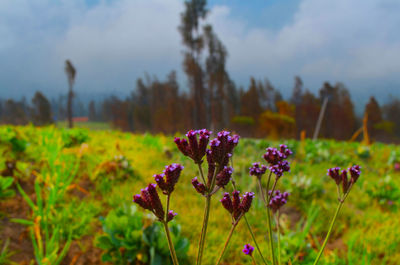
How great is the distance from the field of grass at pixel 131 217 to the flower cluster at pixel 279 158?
0.32 m

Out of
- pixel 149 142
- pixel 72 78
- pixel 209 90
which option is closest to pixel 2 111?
pixel 72 78

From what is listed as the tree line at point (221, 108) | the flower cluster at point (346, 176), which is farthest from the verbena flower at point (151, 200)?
the tree line at point (221, 108)

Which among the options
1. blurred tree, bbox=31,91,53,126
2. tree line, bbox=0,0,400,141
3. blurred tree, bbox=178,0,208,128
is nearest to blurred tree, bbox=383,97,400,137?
tree line, bbox=0,0,400,141

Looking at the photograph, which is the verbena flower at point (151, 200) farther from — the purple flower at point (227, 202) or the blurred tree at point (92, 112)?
the blurred tree at point (92, 112)

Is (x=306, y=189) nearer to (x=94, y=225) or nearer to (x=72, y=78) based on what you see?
(x=94, y=225)

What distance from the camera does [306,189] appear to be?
3.72 meters

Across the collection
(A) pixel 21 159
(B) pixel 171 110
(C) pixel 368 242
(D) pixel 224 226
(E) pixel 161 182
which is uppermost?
(B) pixel 171 110

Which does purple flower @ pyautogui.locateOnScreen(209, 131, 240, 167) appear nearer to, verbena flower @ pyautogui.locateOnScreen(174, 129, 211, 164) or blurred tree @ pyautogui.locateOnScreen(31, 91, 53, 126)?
verbena flower @ pyautogui.locateOnScreen(174, 129, 211, 164)

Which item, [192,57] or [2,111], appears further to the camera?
[2,111]

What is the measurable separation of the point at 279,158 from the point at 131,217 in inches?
63.2

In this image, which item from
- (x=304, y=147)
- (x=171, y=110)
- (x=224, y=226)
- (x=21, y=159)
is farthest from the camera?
(x=171, y=110)

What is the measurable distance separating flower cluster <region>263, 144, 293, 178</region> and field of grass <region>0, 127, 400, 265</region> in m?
0.32

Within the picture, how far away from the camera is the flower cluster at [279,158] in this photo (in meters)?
0.94

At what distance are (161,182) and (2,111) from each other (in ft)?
347
